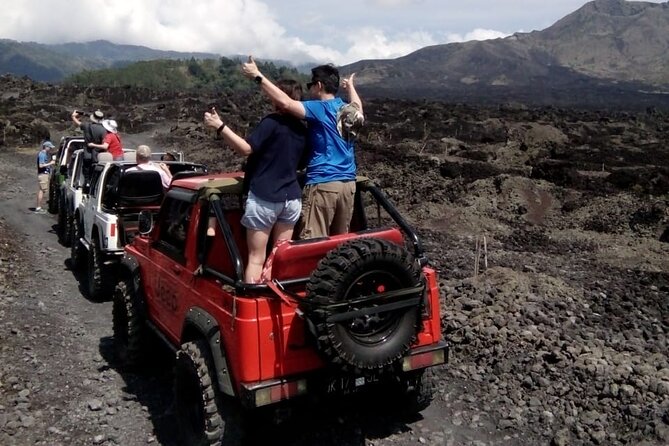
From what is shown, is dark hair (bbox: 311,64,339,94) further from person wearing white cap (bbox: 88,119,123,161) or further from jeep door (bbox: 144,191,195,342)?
person wearing white cap (bbox: 88,119,123,161)

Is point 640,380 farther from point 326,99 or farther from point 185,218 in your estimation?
point 185,218

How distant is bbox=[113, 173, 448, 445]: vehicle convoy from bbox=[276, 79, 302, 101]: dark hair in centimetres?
84

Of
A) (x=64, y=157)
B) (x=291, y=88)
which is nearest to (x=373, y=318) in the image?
(x=291, y=88)

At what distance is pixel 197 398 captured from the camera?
A: 4926 millimetres

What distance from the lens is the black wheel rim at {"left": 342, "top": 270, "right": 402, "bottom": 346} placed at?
427 centimetres

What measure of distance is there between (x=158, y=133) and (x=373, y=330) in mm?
36220

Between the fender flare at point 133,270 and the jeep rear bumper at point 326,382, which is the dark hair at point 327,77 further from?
the fender flare at point 133,270

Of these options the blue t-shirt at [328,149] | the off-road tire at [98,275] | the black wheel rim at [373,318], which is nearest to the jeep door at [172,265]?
the blue t-shirt at [328,149]

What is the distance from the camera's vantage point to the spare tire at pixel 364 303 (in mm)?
4109

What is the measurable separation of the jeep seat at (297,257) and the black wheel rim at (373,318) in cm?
38

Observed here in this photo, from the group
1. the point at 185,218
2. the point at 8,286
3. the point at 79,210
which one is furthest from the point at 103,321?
the point at 185,218

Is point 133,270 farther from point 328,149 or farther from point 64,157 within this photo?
point 64,157

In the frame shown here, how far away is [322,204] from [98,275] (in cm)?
508

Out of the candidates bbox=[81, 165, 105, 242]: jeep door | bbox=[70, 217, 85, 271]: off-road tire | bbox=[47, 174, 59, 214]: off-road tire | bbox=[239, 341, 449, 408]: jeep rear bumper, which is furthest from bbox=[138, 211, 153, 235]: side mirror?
bbox=[47, 174, 59, 214]: off-road tire
